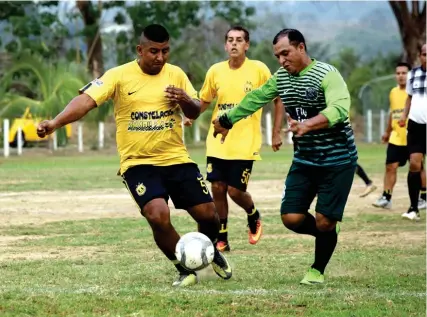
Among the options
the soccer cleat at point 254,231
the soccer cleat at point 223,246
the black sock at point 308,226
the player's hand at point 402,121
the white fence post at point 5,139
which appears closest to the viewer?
the black sock at point 308,226

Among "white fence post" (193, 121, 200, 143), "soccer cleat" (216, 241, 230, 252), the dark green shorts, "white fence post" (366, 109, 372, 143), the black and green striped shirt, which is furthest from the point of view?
"white fence post" (366, 109, 372, 143)

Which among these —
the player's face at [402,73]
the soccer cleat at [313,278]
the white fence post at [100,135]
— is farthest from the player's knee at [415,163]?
the white fence post at [100,135]

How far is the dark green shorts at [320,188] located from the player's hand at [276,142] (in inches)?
76.5

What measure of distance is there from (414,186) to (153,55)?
7.01 m

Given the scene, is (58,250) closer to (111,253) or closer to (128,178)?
(111,253)

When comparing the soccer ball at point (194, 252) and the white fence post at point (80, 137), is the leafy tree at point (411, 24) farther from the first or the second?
the soccer ball at point (194, 252)

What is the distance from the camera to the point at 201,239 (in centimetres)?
924

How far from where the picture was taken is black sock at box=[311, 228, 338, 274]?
952 cm

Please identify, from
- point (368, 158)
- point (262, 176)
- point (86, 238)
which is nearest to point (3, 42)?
point (368, 158)

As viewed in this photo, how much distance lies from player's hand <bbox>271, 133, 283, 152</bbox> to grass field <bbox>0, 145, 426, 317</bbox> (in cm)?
105

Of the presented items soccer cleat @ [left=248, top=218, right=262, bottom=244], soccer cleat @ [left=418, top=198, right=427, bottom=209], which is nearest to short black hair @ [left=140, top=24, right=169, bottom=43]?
soccer cleat @ [left=248, top=218, right=262, bottom=244]

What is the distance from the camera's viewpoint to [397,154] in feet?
55.9

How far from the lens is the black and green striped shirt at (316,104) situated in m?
9.09

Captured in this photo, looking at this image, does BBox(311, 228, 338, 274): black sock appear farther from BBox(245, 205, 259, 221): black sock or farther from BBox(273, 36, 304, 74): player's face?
BBox(245, 205, 259, 221): black sock
